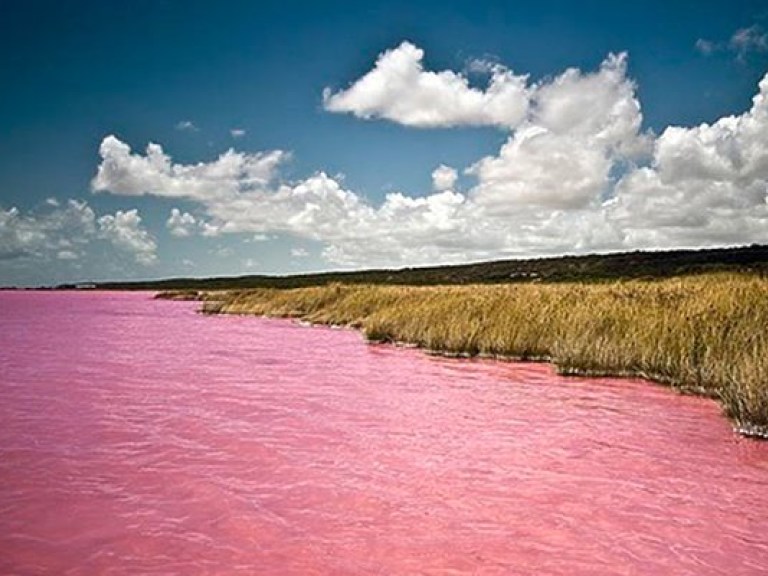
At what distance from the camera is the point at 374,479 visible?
711cm

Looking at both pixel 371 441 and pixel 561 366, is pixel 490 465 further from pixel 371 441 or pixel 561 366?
pixel 561 366

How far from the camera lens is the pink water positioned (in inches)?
206

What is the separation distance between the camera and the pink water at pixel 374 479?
524 centimetres

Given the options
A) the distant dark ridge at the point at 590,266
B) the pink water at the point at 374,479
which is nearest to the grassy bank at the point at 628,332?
the pink water at the point at 374,479

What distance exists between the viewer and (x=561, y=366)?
14273 millimetres

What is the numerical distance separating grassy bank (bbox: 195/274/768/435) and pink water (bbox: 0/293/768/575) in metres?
0.65

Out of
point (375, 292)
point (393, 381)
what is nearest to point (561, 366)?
point (393, 381)

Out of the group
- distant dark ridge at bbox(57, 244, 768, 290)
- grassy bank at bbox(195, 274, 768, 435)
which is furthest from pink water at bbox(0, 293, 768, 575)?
distant dark ridge at bbox(57, 244, 768, 290)

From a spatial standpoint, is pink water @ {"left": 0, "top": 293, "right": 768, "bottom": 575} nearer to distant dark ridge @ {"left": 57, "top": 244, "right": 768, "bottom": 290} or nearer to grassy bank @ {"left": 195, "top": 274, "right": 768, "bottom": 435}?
grassy bank @ {"left": 195, "top": 274, "right": 768, "bottom": 435}

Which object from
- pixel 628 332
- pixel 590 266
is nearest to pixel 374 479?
pixel 628 332

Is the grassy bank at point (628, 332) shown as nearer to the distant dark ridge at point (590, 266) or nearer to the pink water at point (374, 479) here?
the pink water at point (374, 479)

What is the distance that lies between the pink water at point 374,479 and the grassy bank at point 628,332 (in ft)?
2.13

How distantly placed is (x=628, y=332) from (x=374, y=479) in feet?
28.9

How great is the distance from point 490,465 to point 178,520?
10.7ft
